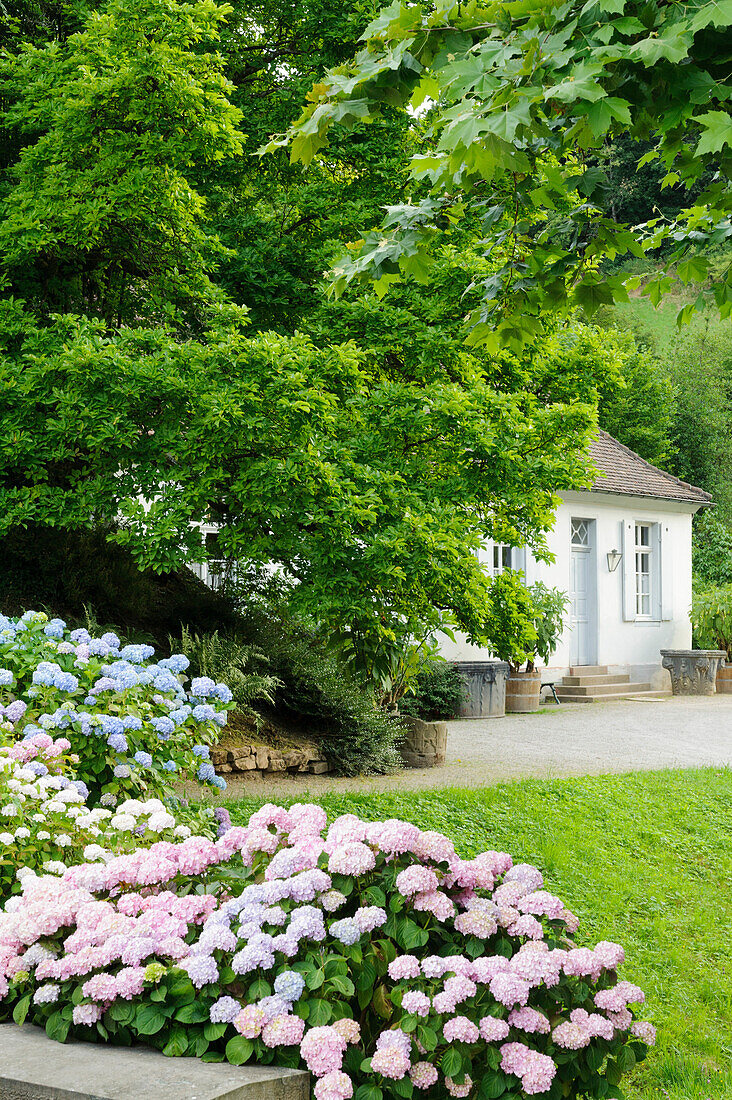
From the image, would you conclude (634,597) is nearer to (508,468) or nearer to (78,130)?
(508,468)

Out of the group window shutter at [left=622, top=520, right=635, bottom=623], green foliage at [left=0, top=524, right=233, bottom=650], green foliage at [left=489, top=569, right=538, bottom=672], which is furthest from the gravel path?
window shutter at [left=622, top=520, right=635, bottom=623]

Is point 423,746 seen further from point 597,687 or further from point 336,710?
point 597,687

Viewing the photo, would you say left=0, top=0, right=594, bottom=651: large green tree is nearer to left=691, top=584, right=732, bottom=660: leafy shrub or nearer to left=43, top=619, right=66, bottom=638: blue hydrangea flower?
left=43, top=619, right=66, bottom=638: blue hydrangea flower

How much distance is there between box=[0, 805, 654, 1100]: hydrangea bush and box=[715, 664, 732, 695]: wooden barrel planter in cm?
1900

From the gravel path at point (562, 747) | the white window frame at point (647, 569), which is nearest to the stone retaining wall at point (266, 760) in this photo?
the gravel path at point (562, 747)

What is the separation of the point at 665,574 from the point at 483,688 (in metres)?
8.99

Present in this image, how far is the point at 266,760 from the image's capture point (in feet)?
27.9

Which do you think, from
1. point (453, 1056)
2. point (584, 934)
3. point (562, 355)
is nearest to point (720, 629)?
point (562, 355)

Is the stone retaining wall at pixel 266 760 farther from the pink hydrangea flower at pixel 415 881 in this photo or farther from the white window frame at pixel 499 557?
the white window frame at pixel 499 557

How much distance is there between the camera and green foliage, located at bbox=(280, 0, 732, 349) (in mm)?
2648

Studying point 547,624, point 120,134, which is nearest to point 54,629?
point 120,134

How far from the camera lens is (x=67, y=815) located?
360 centimetres

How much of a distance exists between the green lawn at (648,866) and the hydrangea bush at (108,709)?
145cm

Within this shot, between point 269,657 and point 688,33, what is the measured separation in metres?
7.70
